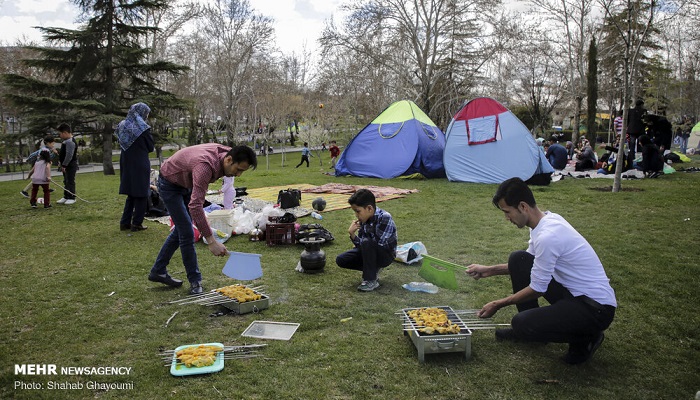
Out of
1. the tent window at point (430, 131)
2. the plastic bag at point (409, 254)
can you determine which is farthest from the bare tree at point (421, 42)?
the plastic bag at point (409, 254)

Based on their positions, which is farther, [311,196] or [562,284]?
[311,196]

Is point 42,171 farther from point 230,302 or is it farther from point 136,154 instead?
point 230,302

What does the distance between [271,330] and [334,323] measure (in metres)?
0.55

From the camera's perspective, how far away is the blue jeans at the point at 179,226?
4473mm

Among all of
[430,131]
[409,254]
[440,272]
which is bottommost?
[409,254]

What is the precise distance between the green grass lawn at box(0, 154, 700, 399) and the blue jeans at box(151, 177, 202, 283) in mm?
335

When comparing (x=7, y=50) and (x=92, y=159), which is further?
(x=92, y=159)

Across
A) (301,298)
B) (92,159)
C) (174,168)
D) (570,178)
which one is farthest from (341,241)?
(92,159)

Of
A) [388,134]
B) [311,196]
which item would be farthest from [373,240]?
[388,134]

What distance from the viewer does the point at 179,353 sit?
3342mm

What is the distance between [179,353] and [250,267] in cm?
124

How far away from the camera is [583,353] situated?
323cm

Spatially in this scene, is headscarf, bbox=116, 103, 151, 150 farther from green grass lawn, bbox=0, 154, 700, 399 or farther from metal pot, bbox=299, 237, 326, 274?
metal pot, bbox=299, 237, 326, 274

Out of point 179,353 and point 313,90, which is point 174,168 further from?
point 313,90
